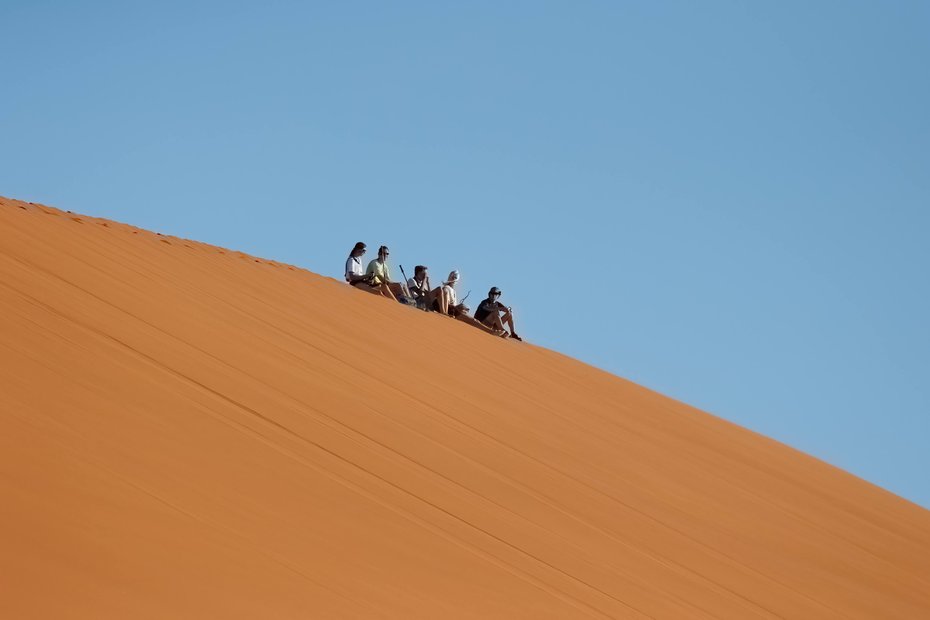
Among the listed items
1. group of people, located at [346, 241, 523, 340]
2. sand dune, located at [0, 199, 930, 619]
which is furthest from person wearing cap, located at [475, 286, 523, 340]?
sand dune, located at [0, 199, 930, 619]

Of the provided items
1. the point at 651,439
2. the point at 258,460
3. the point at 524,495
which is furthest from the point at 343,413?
the point at 651,439

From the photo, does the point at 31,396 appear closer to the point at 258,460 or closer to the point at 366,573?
the point at 258,460

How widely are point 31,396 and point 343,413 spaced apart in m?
2.11

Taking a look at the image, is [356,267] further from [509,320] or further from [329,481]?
[329,481]

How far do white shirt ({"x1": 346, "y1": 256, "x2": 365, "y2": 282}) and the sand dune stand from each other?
181 cm

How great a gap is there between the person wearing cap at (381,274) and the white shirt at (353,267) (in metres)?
0.17

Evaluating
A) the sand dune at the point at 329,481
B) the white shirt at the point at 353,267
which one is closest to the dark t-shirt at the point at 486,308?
the white shirt at the point at 353,267

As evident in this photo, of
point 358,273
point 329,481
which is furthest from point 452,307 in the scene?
point 329,481

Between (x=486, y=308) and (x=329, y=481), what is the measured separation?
823 centimetres

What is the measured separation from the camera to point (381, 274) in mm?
12242

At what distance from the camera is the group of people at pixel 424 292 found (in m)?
12.2

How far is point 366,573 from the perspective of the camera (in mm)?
3961

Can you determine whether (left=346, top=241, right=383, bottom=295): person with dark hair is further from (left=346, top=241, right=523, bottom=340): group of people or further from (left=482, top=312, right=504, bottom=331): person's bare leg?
(left=482, top=312, right=504, bottom=331): person's bare leg

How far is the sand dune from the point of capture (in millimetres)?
3516
